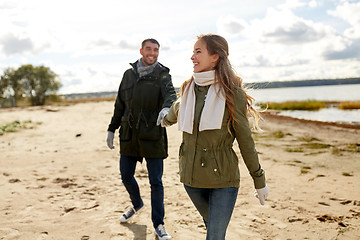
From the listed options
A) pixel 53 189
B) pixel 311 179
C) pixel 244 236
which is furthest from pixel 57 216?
pixel 311 179

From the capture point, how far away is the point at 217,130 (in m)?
2.39

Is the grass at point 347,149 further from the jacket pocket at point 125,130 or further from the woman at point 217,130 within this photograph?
the woman at point 217,130

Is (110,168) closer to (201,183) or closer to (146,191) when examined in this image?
(146,191)

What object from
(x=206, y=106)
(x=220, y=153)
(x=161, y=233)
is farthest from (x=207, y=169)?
(x=161, y=233)

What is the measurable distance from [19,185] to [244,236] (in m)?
3.98

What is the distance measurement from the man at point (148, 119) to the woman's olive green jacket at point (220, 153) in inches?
45.9

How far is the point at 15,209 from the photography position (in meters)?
4.67

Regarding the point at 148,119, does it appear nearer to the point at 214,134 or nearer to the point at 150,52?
the point at 150,52

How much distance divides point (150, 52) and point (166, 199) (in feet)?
7.59

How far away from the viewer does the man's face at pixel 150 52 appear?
371 centimetres

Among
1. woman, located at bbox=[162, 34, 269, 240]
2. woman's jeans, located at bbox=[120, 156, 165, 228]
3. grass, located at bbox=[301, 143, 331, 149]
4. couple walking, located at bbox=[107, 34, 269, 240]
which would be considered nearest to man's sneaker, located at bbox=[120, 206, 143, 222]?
woman's jeans, located at bbox=[120, 156, 165, 228]

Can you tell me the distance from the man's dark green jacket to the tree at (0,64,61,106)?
4398cm

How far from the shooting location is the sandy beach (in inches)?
154

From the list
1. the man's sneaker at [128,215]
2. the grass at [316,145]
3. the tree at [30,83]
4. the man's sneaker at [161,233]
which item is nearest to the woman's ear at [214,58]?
the man's sneaker at [161,233]
